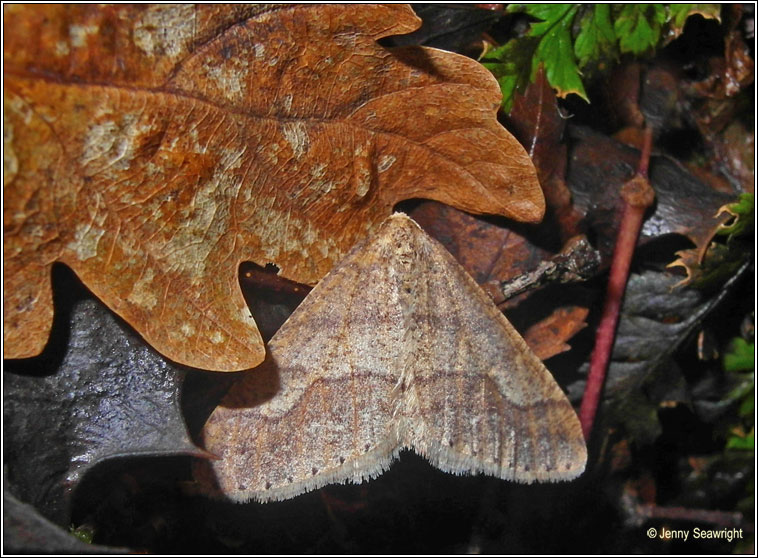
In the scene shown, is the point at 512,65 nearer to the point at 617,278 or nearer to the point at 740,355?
the point at 617,278

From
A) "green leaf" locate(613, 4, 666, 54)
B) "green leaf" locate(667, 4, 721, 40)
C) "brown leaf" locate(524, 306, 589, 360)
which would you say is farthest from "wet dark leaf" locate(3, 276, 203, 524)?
"green leaf" locate(667, 4, 721, 40)

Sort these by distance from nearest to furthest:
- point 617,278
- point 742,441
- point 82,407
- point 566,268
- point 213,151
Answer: point 213,151
point 82,407
point 566,268
point 617,278
point 742,441

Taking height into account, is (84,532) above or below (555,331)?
below

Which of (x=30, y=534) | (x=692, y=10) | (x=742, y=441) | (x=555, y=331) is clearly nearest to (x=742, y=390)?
(x=742, y=441)

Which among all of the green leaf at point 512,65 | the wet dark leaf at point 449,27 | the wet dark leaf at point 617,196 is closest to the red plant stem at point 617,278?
the wet dark leaf at point 617,196

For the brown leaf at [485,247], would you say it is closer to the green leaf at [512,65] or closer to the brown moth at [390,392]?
the brown moth at [390,392]

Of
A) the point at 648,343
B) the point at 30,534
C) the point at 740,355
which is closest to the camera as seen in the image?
the point at 30,534

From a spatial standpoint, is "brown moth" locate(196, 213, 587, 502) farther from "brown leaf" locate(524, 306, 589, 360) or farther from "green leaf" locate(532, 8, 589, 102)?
"green leaf" locate(532, 8, 589, 102)
